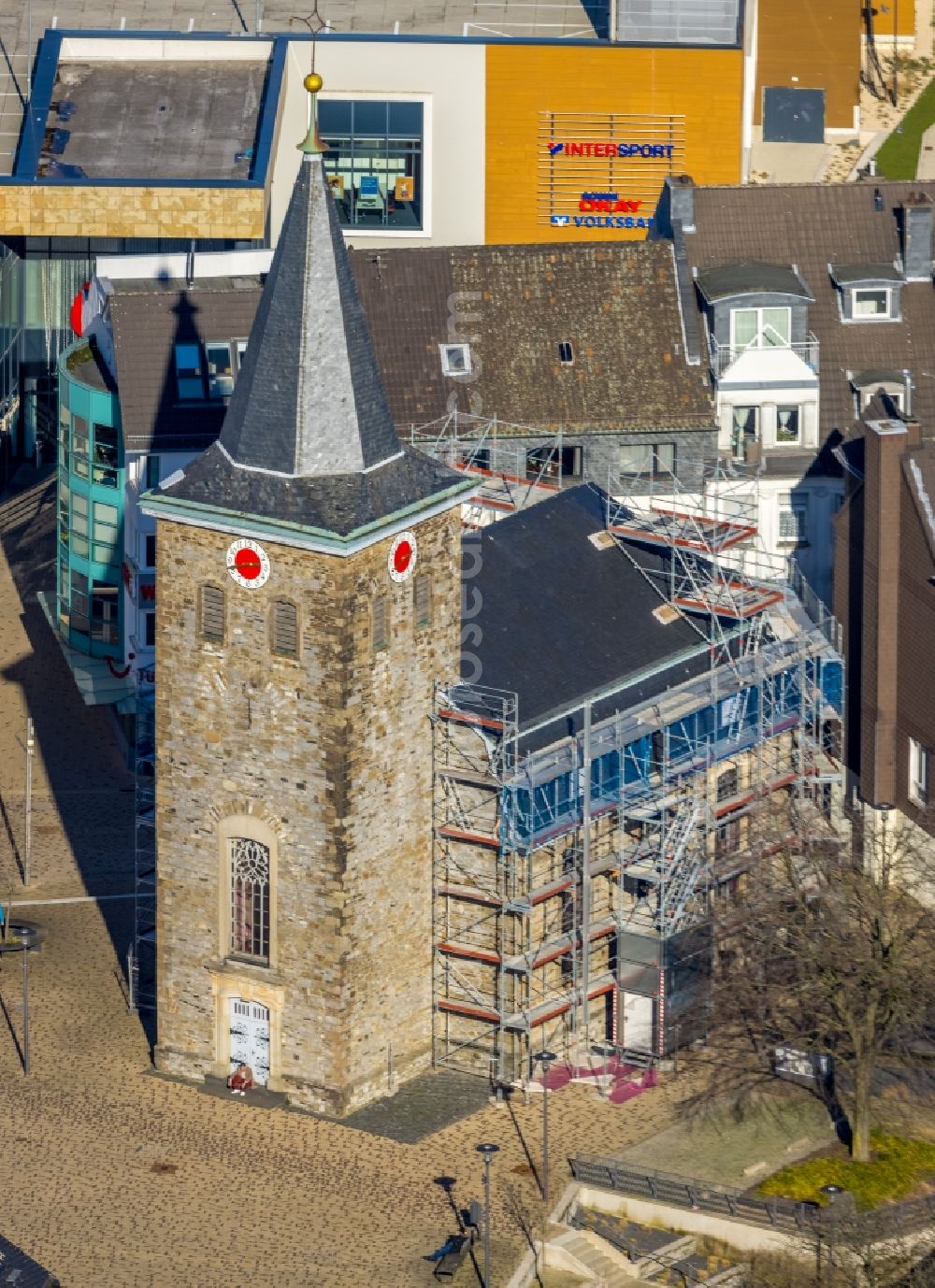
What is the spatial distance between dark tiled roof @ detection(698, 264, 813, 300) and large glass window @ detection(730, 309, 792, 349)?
73 centimetres

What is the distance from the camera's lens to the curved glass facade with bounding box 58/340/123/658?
429ft

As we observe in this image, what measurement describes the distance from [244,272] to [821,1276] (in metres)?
51.4

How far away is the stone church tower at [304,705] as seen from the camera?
101m

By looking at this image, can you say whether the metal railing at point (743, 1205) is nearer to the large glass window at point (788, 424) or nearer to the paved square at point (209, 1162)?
the paved square at point (209, 1162)

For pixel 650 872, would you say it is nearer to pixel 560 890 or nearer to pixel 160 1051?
pixel 560 890

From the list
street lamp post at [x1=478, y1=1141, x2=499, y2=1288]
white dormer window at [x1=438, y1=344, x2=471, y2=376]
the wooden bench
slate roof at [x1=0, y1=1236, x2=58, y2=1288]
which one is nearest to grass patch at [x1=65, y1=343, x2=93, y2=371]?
white dormer window at [x1=438, y1=344, x2=471, y2=376]

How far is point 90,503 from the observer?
13250 cm

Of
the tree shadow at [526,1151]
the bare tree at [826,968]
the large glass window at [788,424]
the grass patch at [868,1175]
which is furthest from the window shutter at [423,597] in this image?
the large glass window at [788,424]

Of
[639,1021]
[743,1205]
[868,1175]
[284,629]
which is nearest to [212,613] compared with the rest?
[284,629]

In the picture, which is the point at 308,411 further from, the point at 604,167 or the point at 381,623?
the point at 604,167

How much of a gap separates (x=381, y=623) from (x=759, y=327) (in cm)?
3221

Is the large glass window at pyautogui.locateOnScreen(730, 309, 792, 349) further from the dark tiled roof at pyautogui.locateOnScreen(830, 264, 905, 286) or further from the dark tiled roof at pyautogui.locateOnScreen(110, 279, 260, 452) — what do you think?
the dark tiled roof at pyautogui.locateOnScreen(110, 279, 260, 452)

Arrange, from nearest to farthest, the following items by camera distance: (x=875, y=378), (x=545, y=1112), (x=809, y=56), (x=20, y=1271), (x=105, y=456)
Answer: (x=20, y=1271) → (x=545, y=1112) → (x=875, y=378) → (x=105, y=456) → (x=809, y=56)

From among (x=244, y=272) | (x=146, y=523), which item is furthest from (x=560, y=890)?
(x=244, y=272)
